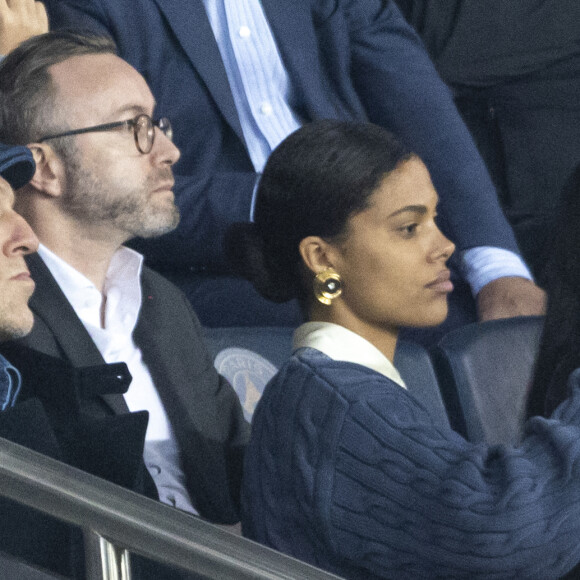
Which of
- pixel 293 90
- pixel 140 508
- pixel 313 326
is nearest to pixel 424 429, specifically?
pixel 313 326

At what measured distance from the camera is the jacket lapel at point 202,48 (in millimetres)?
1553

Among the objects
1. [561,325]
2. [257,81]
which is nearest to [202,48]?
[257,81]

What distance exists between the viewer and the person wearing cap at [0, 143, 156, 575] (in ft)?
2.62

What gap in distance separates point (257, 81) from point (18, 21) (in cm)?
35

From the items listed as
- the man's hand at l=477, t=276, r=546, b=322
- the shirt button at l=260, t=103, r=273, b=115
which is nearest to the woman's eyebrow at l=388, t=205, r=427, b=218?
the man's hand at l=477, t=276, r=546, b=322

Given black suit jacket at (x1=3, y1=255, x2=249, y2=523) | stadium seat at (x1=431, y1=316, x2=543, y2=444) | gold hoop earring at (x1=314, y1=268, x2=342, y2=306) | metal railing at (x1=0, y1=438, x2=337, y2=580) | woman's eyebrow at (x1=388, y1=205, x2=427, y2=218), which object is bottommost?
stadium seat at (x1=431, y1=316, x2=543, y2=444)

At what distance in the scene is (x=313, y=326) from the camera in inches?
39.5

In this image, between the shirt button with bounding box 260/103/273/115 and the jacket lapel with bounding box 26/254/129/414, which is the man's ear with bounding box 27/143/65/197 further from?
the shirt button with bounding box 260/103/273/115

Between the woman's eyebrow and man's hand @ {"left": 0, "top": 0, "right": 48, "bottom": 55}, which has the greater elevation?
man's hand @ {"left": 0, "top": 0, "right": 48, "bottom": 55}

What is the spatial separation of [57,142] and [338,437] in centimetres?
54

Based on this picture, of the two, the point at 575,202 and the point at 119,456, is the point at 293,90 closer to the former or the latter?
the point at 575,202

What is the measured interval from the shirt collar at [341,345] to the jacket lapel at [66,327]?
0.20 metres

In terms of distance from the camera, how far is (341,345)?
974 millimetres

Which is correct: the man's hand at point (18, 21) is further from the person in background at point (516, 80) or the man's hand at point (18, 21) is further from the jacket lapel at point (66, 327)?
the person in background at point (516, 80)
